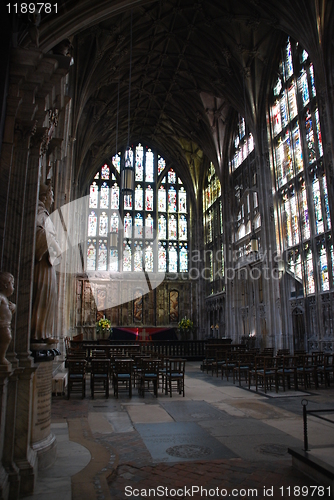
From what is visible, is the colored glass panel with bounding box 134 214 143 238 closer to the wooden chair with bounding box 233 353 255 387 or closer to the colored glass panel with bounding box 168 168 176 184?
→ the colored glass panel with bounding box 168 168 176 184

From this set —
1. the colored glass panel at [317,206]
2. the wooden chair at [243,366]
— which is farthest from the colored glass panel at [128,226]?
the wooden chair at [243,366]

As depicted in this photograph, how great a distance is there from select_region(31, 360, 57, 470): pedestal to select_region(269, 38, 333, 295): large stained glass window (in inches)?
468

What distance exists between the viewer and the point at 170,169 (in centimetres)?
3347

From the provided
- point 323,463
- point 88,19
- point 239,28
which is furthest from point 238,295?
point 323,463

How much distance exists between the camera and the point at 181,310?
3111 centimetres

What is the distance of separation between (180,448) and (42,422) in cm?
184

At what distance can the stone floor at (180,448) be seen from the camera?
3697 mm

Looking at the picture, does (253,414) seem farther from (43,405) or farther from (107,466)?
(43,405)

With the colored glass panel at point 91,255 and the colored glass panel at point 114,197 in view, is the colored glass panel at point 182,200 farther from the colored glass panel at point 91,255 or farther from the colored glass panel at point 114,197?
the colored glass panel at point 91,255

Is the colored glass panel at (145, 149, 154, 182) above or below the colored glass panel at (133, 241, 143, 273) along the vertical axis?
above

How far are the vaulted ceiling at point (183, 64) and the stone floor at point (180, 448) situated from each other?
11358 millimetres

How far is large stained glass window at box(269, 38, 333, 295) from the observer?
14711mm

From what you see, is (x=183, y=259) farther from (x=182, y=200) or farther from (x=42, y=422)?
(x=42, y=422)

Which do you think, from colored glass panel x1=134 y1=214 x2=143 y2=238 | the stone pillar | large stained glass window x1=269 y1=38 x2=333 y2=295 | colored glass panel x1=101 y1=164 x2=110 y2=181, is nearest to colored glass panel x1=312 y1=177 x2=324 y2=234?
large stained glass window x1=269 y1=38 x2=333 y2=295
